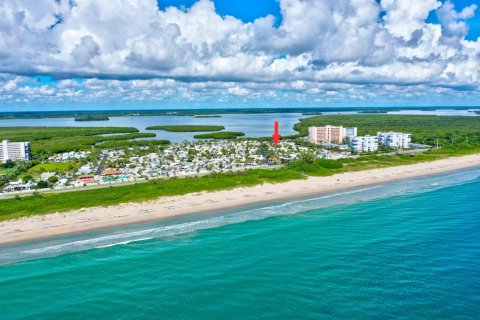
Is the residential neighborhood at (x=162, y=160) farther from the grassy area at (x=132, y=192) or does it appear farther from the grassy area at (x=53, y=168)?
the grassy area at (x=132, y=192)

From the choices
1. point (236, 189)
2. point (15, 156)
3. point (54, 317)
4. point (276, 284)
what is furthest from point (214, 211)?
point (15, 156)

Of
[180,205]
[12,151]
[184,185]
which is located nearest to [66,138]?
[12,151]

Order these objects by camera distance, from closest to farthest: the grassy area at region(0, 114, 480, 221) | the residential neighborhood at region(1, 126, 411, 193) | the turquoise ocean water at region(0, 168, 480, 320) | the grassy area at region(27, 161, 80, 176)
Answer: the turquoise ocean water at region(0, 168, 480, 320)
the grassy area at region(0, 114, 480, 221)
the residential neighborhood at region(1, 126, 411, 193)
the grassy area at region(27, 161, 80, 176)

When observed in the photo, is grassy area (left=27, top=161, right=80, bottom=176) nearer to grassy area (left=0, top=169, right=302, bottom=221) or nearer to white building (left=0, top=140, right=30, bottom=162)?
white building (left=0, top=140, right=30, bottom=162)

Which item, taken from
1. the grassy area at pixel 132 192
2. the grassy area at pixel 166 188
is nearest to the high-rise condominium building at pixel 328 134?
the grassy area at pixel 166 188

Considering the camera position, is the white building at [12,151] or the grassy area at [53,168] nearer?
the grassy area at [53,168]

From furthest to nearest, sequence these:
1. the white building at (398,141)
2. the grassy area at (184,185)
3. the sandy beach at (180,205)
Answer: the white building at (398,141), the grassy area at (184,185), the sandy beach at (180,205)

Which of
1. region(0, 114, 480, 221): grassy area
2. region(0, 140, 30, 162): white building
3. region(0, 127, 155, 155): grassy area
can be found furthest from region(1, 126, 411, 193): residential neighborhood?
region(0, 127, 155, 155): grassy area
